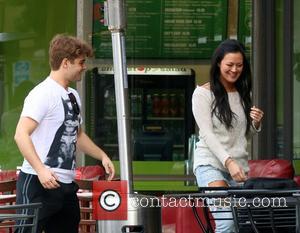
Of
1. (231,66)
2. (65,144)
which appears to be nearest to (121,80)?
(65,144)

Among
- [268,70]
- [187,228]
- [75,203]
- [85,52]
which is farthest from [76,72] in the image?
[268,70]

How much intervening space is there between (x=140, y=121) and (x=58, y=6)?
1.68 m

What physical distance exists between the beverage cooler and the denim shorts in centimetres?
494

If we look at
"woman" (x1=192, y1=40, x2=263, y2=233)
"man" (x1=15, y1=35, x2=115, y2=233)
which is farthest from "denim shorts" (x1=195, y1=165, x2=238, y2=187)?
"man" (x1=15, y1=35, x2=115, y2=233)

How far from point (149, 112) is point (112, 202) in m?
4.66

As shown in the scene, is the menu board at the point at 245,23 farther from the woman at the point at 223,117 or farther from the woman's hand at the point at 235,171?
the woman's hand at the point at 235,171

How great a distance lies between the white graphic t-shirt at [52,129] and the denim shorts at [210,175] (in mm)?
799

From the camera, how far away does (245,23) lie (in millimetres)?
10320

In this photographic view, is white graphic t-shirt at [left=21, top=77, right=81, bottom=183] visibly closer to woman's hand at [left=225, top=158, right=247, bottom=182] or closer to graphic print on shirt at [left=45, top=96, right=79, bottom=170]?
graphic print on shirt at [left=45, top=96, right=79, bottom=170]

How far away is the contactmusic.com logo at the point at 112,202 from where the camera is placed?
5.74 meters

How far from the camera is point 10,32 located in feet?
34.6

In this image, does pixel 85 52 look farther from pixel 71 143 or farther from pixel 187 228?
pixel 187 228

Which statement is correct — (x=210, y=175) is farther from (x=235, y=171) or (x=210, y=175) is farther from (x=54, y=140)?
(x=54, y=140)

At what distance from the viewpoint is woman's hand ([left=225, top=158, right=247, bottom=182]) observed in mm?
5129
